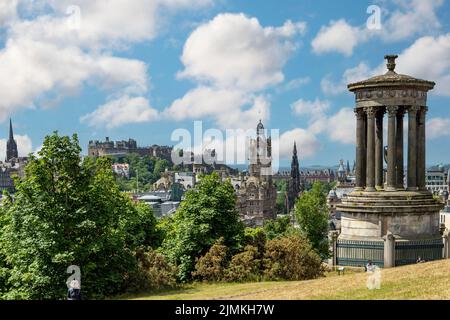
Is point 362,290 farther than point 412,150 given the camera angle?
No

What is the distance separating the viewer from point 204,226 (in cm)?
2750

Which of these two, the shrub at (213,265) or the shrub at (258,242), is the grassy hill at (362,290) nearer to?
the shrub at (213,265)

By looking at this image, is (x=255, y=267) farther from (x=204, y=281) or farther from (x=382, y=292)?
(x=382, y=292)

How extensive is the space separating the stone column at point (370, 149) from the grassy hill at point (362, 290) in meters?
6.63

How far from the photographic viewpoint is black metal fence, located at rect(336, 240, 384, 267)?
2734 cm

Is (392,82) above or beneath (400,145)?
above

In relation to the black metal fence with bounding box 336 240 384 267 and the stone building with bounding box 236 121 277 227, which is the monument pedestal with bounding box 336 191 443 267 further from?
the stone building with bounding box 236 121 277 227

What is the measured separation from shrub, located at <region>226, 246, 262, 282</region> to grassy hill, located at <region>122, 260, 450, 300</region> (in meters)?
2.29

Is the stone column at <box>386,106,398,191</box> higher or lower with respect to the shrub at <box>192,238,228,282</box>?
higher

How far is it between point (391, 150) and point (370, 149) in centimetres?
93

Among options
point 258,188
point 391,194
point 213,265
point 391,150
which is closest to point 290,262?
point 213,265

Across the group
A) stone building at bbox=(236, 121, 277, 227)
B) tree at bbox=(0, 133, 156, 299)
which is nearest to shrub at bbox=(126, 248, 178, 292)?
tree at bbox=(0, 133, 156, 299)

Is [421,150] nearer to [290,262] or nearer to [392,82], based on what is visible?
[392,82]

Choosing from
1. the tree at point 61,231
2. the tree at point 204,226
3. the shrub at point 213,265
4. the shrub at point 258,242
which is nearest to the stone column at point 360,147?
the shrub at point 258,242
